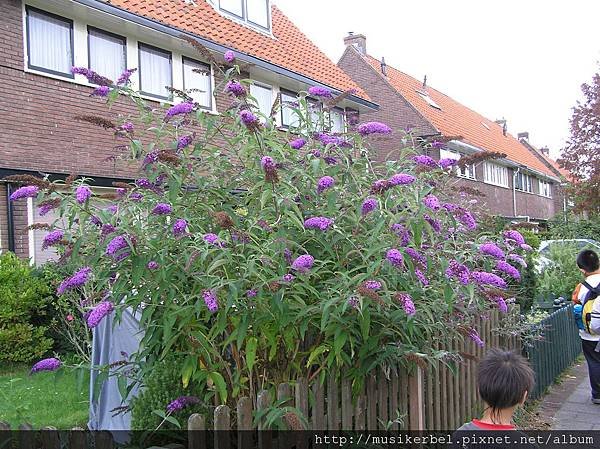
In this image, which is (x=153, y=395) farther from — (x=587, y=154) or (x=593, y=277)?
(x=587, y=154)

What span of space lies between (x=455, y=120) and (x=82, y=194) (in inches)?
1194

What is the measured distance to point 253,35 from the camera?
15461mm

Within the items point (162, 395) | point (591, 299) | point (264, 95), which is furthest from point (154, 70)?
point (162, 395)

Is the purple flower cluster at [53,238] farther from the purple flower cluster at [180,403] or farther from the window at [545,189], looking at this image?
the window at [545,189]

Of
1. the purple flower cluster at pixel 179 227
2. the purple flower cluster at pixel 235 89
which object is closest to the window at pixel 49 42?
the purple flower cluster at pixel 235 89

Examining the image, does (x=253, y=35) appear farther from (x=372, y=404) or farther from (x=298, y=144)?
(x=372, y=404)

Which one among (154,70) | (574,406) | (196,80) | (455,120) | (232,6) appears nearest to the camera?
(574,406)

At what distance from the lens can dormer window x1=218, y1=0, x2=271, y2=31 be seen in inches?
599

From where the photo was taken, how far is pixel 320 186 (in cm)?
292

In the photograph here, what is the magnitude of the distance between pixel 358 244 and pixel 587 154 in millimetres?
26659

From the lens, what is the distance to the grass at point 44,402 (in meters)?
5.31

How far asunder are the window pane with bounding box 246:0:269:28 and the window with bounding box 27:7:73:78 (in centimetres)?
641

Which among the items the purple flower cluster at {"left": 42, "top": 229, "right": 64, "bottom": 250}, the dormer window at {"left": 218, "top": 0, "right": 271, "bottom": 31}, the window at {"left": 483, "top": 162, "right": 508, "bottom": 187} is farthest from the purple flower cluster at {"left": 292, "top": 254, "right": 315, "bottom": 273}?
the window at {"left": 483, "top": 162, "right": 508, "bottom": 187}

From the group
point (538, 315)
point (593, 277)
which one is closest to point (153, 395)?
point (593, 277)
